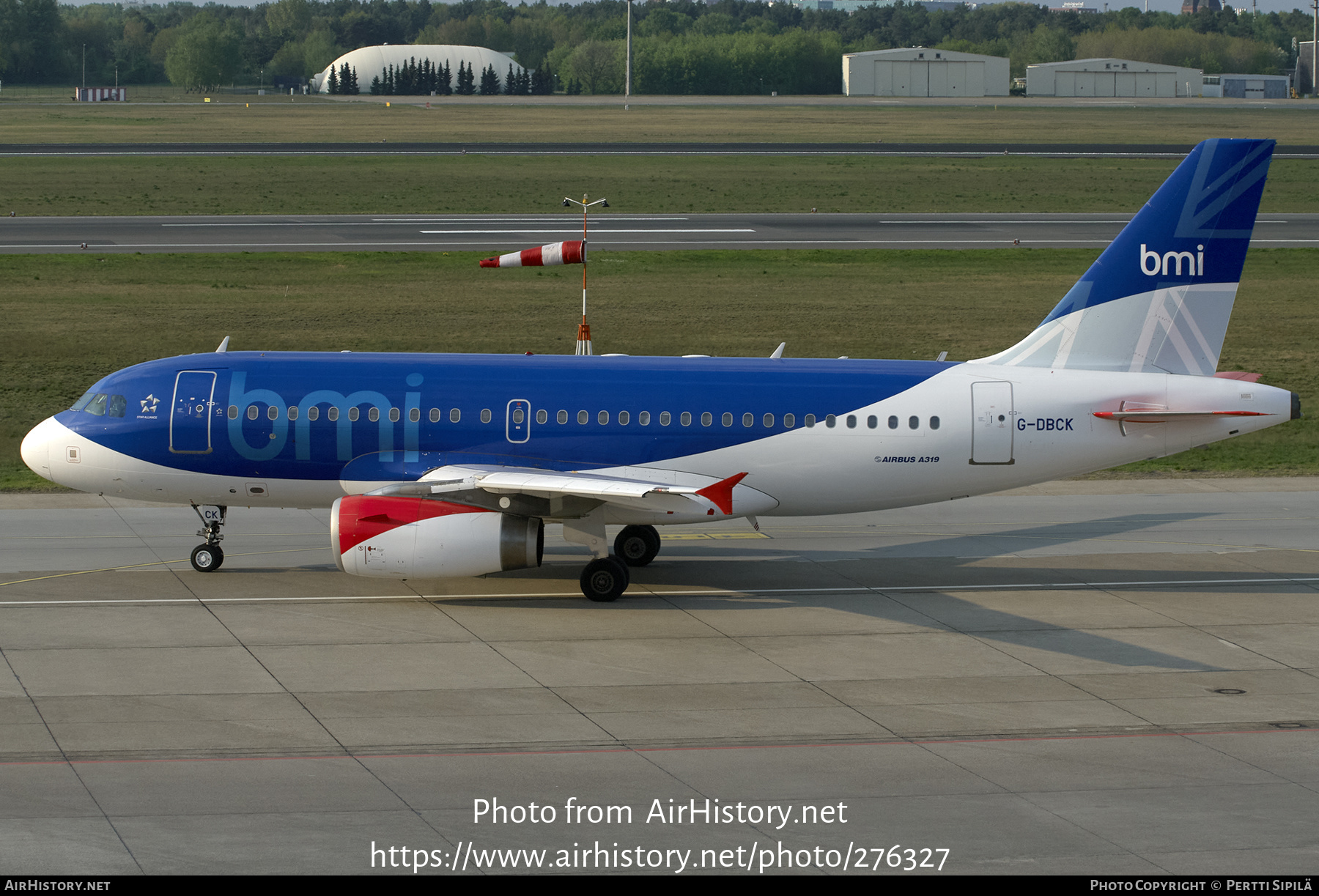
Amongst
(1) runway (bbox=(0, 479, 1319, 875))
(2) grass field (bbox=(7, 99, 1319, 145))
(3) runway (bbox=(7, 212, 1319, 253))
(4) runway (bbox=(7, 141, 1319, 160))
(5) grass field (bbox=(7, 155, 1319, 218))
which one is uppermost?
(2) grass field (bbox=(7, 99, 1319, 145))

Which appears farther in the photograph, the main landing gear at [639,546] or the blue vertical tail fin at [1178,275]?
the main landing gear at [639,546]

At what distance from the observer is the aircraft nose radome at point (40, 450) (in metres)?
29.1

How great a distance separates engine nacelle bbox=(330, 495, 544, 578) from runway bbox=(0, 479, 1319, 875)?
99cm

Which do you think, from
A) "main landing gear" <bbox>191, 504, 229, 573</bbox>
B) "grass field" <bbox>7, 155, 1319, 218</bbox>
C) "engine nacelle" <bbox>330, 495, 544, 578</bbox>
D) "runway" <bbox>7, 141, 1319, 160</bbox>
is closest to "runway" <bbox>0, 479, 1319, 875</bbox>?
"main landing gear" <bbox>191, 504, 229, 573</bbox>

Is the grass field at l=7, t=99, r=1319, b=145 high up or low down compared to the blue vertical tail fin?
up

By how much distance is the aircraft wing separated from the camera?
25375 millimetres

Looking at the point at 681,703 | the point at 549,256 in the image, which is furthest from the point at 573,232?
the point at 681,703

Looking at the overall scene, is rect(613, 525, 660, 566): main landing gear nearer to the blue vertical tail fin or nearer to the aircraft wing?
the aircraft wing

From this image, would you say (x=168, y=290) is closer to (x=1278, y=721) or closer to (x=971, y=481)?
(x=971, y=481)

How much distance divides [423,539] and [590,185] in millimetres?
75608

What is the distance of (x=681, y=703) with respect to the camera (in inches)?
870

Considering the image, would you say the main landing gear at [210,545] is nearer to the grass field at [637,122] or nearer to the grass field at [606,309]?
the grass field at [606,309]

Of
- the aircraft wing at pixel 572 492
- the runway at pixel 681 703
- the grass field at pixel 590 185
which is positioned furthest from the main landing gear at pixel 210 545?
the grass field at pixel 590 185

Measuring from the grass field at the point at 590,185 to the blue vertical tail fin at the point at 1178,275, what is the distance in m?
60.7
